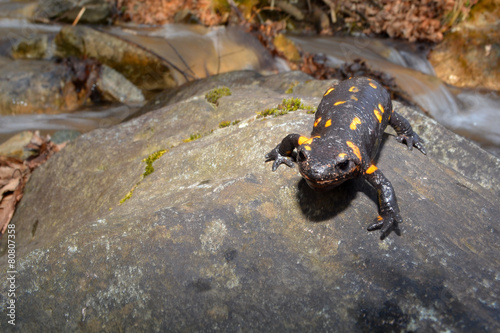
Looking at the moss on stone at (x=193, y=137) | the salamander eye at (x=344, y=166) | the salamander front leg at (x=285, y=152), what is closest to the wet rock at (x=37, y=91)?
the moss on stone at (x=193, y=137)

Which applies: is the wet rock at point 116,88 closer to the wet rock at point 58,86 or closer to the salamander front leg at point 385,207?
the wet rock at point 58,86

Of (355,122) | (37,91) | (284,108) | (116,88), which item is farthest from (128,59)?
(355,122)

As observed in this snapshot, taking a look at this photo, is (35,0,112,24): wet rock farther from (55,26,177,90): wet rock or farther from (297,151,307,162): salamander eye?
(297,151,307,162): salamander eye

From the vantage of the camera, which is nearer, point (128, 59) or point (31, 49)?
point (128, 59)

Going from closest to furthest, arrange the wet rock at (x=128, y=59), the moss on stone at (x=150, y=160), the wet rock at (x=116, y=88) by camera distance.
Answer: the moss on stone at (x=150, y=160)
the wet rock at (x=116, y=88)
the wet rock at (x=128, y=59)

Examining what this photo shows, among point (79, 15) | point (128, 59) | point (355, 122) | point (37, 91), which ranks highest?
point (355, 122)

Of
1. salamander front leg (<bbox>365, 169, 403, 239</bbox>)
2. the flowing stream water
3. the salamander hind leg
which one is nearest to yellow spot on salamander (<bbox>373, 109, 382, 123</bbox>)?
the salamander hind leg

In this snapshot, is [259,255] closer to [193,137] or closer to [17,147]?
[193,137]
